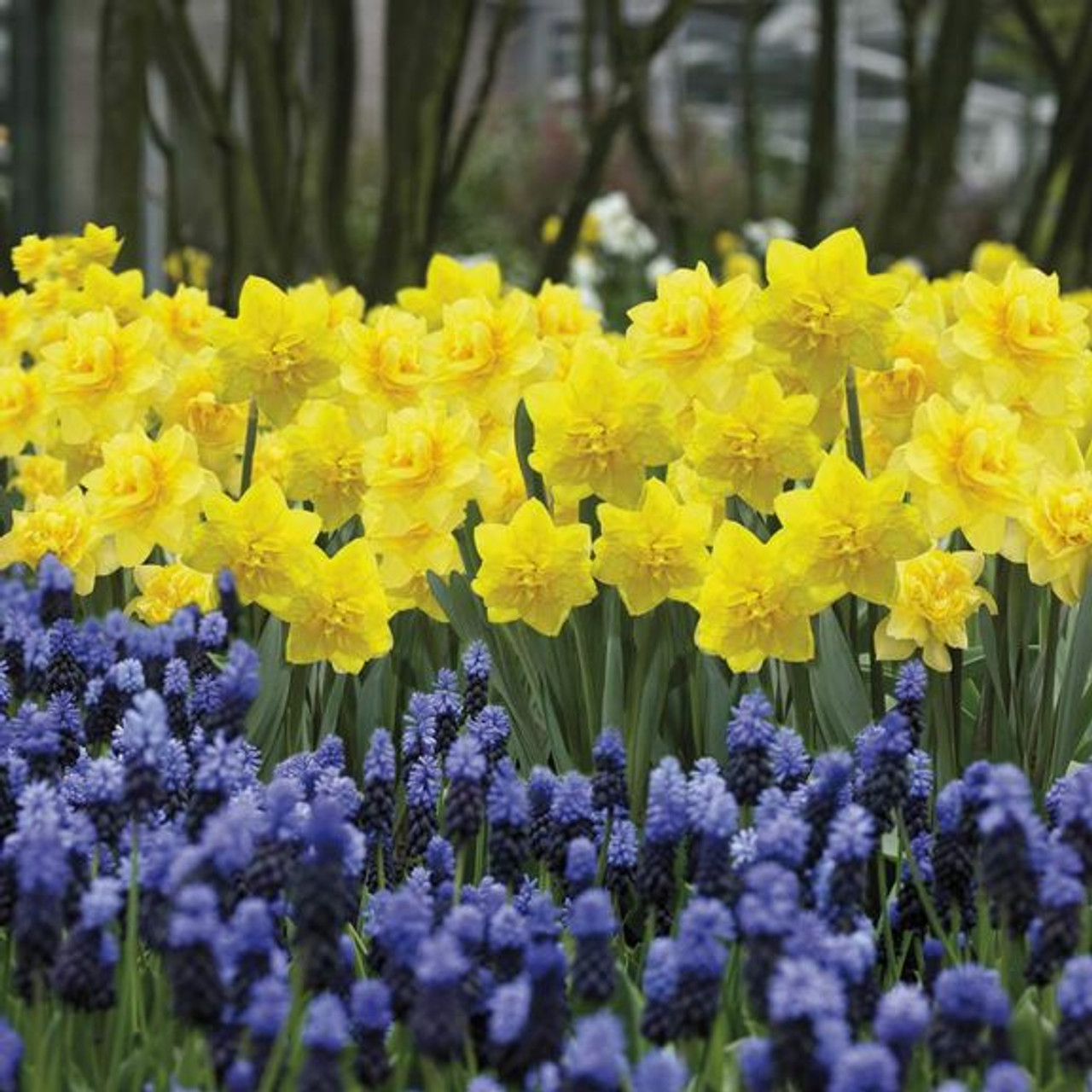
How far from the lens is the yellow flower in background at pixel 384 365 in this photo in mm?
2602

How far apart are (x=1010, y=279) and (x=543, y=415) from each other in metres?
0.58

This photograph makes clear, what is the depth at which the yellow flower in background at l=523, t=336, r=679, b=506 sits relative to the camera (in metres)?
2.34

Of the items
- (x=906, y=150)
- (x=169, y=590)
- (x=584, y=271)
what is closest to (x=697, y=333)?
(x=169, y=590)

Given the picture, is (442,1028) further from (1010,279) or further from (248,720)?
(1010,279)

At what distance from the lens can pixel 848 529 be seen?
2.21m

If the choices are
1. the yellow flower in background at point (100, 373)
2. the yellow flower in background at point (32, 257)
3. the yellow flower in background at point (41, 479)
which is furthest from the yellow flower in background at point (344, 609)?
the yellow flower in background at point (32, 257)

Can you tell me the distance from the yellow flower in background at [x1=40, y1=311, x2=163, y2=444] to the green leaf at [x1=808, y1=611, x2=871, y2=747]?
0.97 metres

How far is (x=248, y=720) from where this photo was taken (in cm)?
250

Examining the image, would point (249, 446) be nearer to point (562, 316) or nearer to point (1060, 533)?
point (562, 316)

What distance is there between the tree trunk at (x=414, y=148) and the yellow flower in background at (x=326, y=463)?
2398 mm

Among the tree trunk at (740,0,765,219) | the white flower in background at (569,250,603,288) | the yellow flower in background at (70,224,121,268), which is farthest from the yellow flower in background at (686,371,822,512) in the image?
the white flower in background at (569,250,603,288)

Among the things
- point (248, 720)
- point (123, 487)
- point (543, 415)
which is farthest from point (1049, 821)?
point (123, 487)

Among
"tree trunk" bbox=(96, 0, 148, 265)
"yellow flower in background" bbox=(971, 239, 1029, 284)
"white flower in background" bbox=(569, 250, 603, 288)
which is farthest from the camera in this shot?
"white flower in background" bbox=(569, 250, 603, 288)

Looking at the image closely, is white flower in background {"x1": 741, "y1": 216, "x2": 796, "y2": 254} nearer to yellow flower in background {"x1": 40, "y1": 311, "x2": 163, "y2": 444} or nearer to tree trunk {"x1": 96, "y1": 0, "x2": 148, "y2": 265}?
tree trunk {"x1": 96, "y1": 0, "x2": 148, "y2": 265}
